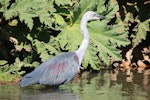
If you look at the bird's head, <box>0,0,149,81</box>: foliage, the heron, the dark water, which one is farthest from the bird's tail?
the bird's head

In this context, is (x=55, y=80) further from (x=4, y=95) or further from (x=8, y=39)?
(x=8, y=39)

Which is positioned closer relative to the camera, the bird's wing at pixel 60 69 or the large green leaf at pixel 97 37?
the bird's wing at pixel 60 69

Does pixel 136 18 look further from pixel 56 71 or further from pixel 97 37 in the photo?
pixel 56 71

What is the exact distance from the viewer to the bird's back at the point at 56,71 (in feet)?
26.5

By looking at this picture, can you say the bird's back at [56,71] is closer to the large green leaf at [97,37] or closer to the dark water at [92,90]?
the dark water at [92,90]

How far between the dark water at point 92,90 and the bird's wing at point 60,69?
6.8 inches

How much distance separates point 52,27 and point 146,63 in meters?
2.44

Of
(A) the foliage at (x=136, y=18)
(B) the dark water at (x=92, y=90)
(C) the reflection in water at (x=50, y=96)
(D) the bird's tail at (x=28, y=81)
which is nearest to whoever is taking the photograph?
(C) the reflection in water at (x=50, y=96)

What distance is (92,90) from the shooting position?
8.30m

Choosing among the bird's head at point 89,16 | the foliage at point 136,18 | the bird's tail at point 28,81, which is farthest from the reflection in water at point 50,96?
the foliage at point 136,18

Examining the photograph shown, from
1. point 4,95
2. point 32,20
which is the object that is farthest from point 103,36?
point 4,95

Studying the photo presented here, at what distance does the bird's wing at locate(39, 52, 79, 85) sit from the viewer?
26.9 feet

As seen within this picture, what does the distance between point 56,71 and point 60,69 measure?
82 mm

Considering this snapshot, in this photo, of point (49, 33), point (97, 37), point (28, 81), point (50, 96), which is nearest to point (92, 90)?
point (50, 96)
